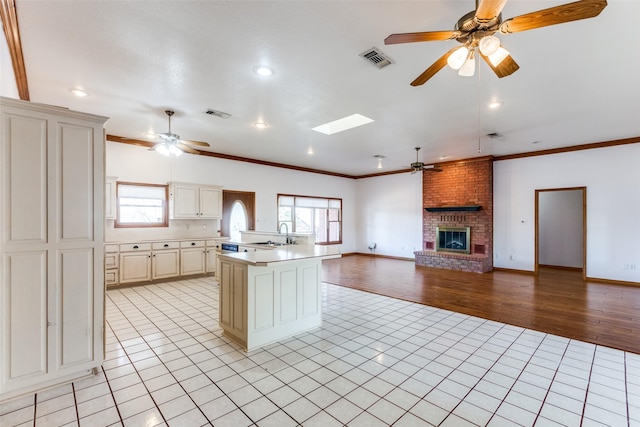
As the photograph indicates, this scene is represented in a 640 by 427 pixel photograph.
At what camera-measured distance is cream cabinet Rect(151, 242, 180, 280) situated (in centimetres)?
584

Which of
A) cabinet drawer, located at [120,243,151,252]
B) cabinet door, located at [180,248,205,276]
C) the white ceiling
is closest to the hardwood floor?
cabinet door, located at [180,248,205,276]

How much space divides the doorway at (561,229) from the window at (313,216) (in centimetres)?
613

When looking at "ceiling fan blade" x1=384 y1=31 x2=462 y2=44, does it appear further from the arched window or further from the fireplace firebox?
the fireplace firebox

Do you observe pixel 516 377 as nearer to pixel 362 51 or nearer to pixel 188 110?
pixel 362 51

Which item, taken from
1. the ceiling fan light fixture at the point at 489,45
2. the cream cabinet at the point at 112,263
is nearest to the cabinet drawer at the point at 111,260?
the cream cabinet at the point at 112,263

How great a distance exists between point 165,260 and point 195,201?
55.4 inches

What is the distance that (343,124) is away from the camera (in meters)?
5.16

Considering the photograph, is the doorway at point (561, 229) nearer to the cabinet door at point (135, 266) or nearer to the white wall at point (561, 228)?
the white wall at point (561, 228)

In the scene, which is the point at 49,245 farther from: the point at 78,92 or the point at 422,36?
the point at 422,36

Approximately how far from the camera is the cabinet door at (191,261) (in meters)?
6.19

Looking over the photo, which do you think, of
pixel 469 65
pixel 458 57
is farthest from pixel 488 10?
pixel 469 65

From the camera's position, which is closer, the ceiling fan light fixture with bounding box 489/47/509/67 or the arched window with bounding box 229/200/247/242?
the ceiling fan light fixture with bounding box 489/47/509/67

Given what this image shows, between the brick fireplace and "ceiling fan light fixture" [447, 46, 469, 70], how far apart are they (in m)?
6.29

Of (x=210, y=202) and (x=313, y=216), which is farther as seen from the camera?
(x=313, y=216)
